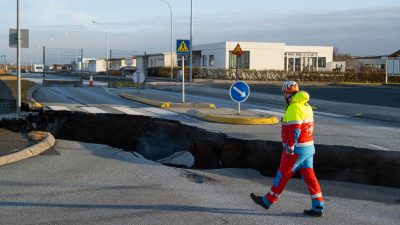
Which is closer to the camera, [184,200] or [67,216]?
[67,216]

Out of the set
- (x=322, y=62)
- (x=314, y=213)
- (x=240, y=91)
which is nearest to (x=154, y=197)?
(x=314, y=213)

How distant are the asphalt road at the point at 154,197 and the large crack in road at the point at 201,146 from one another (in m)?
0.69

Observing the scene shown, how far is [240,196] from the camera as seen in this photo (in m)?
6.55

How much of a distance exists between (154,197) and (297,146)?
1.98 metres

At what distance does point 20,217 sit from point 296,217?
313 centimetres

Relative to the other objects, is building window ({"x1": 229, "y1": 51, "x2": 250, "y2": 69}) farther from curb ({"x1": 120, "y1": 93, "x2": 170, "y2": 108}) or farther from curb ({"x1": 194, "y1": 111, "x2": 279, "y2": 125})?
curb ({"x1": 194, "y1": 111, "x2": 279, "y2": 125})

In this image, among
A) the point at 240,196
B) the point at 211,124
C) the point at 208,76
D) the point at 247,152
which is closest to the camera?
the point at 240,196

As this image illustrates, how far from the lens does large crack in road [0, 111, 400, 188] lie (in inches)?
328

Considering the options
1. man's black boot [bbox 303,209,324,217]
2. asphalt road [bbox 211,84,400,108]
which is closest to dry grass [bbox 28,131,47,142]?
man's black boot [bbox 303,209,324,217]

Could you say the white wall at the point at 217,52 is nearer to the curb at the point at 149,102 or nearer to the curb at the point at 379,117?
the curb at the point at 149,102

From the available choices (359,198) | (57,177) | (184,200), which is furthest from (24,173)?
(359,198)

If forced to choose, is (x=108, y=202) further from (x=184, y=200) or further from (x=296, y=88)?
(x=296, y=88)

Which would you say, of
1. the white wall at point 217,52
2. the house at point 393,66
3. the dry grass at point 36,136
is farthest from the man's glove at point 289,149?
the white wall at point 217,52

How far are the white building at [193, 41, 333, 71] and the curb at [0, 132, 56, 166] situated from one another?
49199 mm
